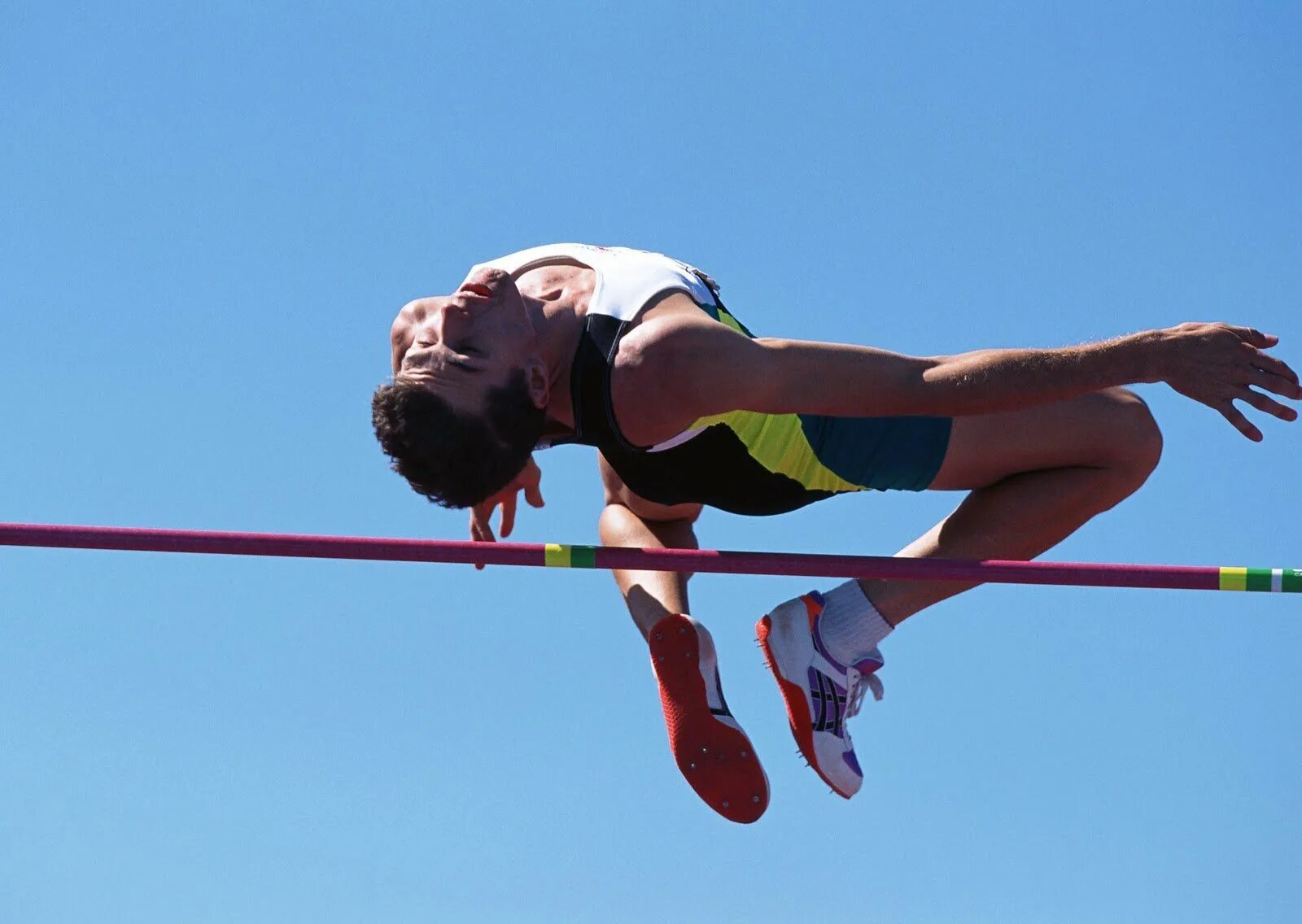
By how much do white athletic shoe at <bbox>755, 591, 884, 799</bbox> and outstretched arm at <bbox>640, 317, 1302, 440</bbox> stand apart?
1.16 meters

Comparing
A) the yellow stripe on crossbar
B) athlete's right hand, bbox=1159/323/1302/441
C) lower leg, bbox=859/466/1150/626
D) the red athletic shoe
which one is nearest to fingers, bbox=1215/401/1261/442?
athlete's right hand, bbox=1159/323/1302/441

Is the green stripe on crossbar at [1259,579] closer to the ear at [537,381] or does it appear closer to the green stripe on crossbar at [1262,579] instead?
the green stripe on crossbar at [1262,579]

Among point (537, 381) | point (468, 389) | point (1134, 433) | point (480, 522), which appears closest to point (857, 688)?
point (1134, 433)

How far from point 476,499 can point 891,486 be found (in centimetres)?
140

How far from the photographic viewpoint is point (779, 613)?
659 centimetres

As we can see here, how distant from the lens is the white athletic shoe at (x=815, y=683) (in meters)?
6.50

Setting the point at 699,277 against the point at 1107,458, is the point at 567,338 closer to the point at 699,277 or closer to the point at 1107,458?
the point at 699,277

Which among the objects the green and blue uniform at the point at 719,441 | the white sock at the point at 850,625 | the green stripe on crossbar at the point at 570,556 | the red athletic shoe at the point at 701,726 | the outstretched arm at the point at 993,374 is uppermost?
the green and blue uniform at the point at 719,441

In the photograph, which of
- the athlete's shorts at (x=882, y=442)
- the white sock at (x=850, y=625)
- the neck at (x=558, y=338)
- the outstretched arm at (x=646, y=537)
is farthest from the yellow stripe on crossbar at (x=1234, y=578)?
the neck at (x=558, y=338)

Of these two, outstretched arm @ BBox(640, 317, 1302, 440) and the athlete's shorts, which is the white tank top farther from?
the athlete's shorts

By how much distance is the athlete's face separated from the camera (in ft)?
19.1

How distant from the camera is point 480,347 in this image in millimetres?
5828

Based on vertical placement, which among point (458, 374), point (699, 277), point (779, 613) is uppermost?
point (699, 277)

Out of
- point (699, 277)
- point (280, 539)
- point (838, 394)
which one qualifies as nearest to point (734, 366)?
point (838, 394)
